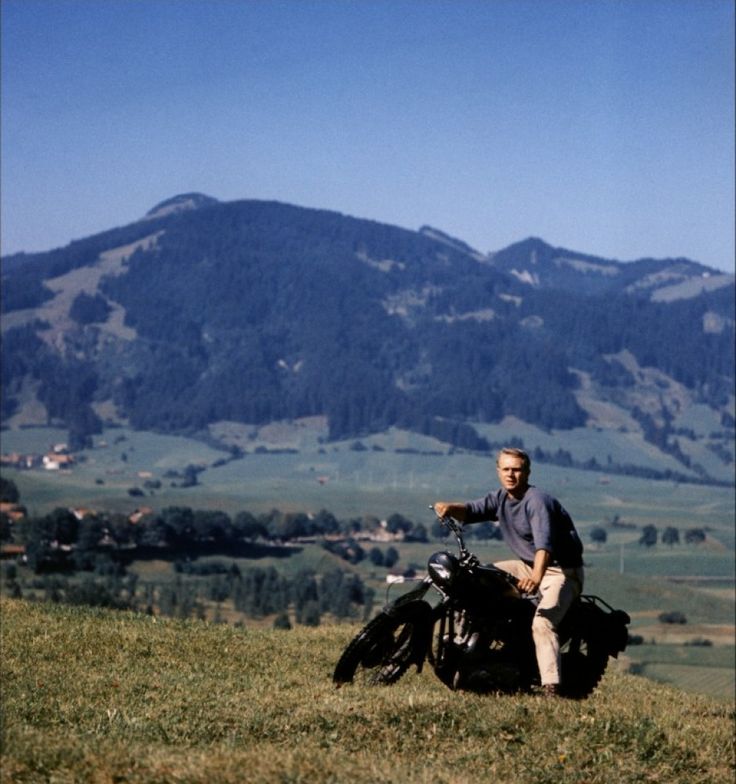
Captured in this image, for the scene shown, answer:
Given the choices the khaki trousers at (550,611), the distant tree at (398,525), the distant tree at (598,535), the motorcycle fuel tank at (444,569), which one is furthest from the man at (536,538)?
the distant tree at (398,525)

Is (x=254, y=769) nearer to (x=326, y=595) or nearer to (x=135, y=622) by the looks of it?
(x=135, y=622)

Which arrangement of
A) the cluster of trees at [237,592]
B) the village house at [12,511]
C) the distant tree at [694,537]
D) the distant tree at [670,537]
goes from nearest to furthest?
the cluster of trees at [237,592] → the village house at [12,511] → the distant tree at [670,537] → the distant tree at [694,537]

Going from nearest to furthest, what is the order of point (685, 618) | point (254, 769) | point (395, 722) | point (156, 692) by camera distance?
point (254, 769) < point (395, 722) < point (156, 692) < point (685, 618)

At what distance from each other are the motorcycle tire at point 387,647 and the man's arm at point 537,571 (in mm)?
979

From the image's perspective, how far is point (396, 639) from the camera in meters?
11.9

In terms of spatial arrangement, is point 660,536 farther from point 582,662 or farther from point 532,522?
point 532,522

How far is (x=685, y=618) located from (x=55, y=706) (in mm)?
92481

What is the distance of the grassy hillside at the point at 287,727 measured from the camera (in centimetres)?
829

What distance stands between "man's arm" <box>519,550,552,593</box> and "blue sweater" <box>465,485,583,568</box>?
5 cm

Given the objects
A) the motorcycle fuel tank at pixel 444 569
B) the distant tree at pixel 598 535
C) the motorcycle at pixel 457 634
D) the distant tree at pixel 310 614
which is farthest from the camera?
the distant tree at pixel 598 535

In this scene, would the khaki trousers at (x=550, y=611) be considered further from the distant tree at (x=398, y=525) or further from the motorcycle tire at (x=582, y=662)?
the distant tree at (x=398, y=525)

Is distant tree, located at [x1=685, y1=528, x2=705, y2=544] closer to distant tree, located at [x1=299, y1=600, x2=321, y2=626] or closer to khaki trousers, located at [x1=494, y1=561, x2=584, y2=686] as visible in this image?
distant tree, located at [x1=299, y1=600, x2=321, y2=626]

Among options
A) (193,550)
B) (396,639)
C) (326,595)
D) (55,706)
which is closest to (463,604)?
(396,639)

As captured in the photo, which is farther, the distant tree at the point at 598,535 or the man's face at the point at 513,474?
the distant tree at the point at 598,535
